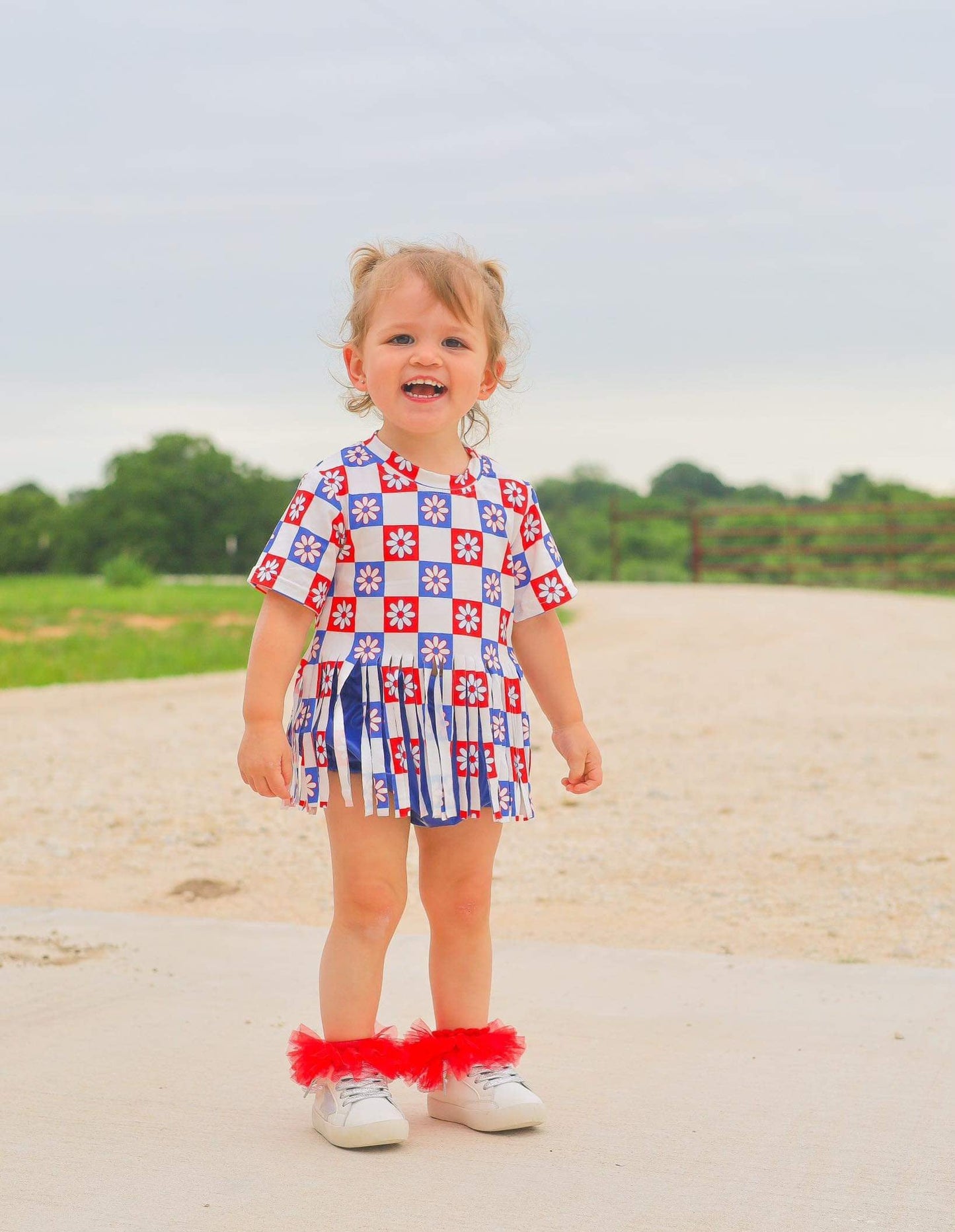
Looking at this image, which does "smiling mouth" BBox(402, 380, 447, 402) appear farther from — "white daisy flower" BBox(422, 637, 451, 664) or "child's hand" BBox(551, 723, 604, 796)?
"child's hand" BBox(551, 723, 604, 796)

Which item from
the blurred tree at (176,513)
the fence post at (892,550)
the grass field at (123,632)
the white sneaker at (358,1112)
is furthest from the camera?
the blurred tree at (176,513)

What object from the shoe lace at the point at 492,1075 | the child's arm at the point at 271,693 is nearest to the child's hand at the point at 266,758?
the child's arm at the point at 271,693

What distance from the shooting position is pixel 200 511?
46.9 meters

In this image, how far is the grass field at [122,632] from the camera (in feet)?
38.9

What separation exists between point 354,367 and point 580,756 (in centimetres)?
84

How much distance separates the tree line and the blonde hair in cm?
3745

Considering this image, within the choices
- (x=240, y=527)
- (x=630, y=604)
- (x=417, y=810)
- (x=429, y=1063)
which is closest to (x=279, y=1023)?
(x=429, y=1063)

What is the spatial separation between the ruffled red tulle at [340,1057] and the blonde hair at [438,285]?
116 centimetres

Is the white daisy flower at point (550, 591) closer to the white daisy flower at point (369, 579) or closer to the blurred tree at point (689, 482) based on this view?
the white daisy flower at point (369, 579)

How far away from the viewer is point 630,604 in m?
18.4

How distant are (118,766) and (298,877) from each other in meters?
2.43

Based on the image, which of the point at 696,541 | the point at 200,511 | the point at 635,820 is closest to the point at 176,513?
the point at 200,511

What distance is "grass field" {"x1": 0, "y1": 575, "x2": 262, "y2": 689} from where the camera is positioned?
1185cm

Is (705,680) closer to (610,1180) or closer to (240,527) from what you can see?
(610,1180)
